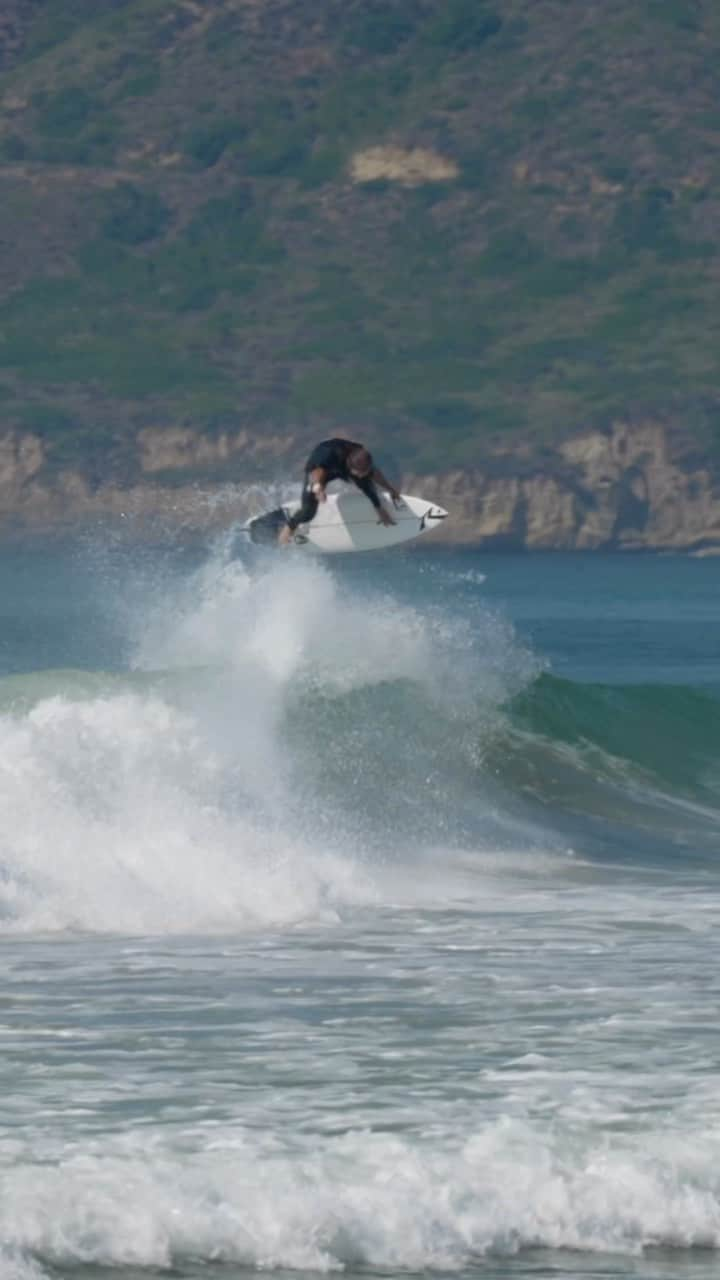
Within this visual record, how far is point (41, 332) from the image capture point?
198 metres

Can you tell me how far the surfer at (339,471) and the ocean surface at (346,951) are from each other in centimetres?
199

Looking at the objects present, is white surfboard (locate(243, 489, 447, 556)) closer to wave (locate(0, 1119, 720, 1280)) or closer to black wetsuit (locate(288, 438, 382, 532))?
black wetsuit (locate(288, 438, 382, 532))

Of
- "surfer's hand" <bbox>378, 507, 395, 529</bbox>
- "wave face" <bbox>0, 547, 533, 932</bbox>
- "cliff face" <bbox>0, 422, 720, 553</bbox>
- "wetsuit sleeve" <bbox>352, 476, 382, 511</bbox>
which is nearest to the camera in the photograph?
"wave face" <bbox>0, 547, 533, 932</bbox>

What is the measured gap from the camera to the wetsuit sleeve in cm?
2238

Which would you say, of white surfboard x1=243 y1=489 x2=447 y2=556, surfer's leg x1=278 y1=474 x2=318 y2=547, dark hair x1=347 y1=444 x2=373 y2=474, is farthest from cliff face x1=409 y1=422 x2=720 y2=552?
dark hair x1=347 y1=444 x2=373 y2=474

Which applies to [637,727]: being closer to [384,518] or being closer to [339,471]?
[384,518]

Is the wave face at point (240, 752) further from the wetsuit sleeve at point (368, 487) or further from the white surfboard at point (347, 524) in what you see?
the wetsuit sleeve at point (368, 487)

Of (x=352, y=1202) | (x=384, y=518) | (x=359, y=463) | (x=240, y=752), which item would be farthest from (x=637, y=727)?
(x=352, y=1202)

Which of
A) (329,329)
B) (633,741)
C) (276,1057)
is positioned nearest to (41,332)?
(329,329)

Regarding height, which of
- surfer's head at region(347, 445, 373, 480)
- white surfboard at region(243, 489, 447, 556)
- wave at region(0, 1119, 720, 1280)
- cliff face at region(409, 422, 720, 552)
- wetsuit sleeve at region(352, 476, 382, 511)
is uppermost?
cliff face at region(409, 422, 720, 552)

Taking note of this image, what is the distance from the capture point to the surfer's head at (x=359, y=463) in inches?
855

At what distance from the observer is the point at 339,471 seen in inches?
874

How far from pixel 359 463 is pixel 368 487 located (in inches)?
50.2

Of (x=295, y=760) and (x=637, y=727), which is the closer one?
(x=295, y=760)
